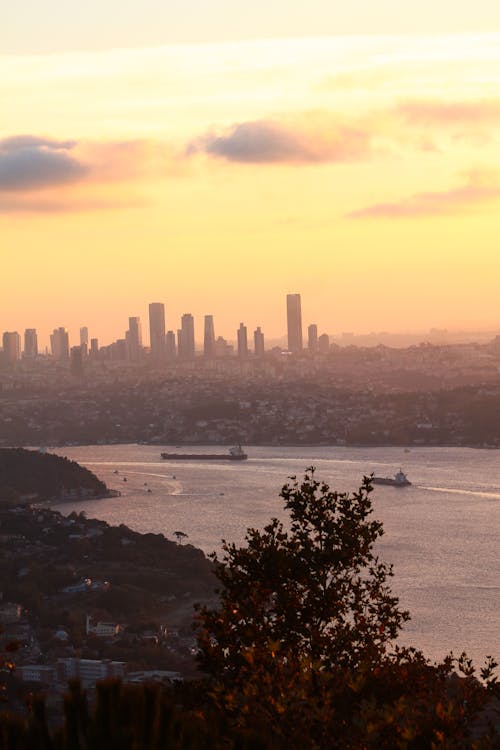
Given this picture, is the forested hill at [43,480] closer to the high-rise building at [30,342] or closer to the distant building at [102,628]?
the distant building at [102,628]

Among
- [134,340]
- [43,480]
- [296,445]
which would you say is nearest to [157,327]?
[134,340]

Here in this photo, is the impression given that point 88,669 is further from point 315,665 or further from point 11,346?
point 11,346

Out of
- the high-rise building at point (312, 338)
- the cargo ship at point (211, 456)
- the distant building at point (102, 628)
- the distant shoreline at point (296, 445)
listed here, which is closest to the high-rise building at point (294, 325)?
the high-rise building at point (312, 338)

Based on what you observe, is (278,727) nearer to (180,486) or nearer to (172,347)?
(180,486)

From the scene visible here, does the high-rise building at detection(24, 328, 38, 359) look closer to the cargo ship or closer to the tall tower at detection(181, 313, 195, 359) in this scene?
the tall tower at detection(181, 313, 195, 359)

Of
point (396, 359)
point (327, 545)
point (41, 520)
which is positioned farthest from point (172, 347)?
point (327, 545)

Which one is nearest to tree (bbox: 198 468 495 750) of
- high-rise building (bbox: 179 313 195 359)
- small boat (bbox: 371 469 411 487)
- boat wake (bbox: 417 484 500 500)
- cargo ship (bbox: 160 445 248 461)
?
boat wake (bbox: 417 484 500 500)
